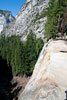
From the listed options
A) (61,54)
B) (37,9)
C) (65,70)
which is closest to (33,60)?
(61,54)

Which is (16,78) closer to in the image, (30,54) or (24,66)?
(24,66)

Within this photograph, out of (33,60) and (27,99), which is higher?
(27,99)

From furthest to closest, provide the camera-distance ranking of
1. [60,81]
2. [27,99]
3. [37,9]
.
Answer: [37,9]
[60,81]
[27,99]

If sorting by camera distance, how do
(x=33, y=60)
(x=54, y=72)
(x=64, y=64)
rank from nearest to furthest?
(x=54, y=72)
(x=64, y=64)
(x=33, y=60)

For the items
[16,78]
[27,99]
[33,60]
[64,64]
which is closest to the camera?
[27,99]

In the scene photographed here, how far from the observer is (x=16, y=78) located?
31.5m

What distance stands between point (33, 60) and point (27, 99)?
82.2ft

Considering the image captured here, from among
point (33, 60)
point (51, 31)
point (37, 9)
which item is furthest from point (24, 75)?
point (37, 9)

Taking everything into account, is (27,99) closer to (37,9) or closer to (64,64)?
(64,64)

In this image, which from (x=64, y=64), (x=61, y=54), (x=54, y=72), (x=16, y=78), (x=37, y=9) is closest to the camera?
(x=54, y=72)

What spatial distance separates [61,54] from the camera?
774 cm

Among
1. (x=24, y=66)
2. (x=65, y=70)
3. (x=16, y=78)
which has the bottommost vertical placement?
(x=16, y=78)

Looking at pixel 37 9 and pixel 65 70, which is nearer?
pixel 65 70

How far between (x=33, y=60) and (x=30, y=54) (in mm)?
1949
